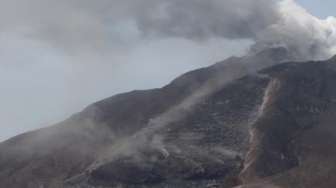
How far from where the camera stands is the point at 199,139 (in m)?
92.3

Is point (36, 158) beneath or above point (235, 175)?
above

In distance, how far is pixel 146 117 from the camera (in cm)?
10256

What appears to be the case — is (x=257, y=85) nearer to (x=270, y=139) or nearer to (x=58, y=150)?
(x=270, y=139)

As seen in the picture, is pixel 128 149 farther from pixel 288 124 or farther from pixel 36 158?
pixel 288 124

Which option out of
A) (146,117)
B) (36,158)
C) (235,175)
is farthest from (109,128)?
(235,175)

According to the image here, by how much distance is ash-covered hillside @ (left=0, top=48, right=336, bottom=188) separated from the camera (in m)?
82.9

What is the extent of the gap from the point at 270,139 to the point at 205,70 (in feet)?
110

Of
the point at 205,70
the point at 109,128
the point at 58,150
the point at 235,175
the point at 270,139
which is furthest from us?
the point at 205,70

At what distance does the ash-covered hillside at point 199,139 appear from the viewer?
272 ft

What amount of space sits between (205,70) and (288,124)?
29.3 meters

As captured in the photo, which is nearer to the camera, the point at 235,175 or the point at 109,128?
the point at 235,175

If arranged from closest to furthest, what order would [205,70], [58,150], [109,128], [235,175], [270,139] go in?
[235,175]
[270,139]
[58,150]
[109,128]
[205,70]

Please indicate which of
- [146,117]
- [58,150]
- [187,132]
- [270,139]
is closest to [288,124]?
[270,139]

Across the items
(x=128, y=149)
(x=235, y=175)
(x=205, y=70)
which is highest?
(x=205, y=70)
